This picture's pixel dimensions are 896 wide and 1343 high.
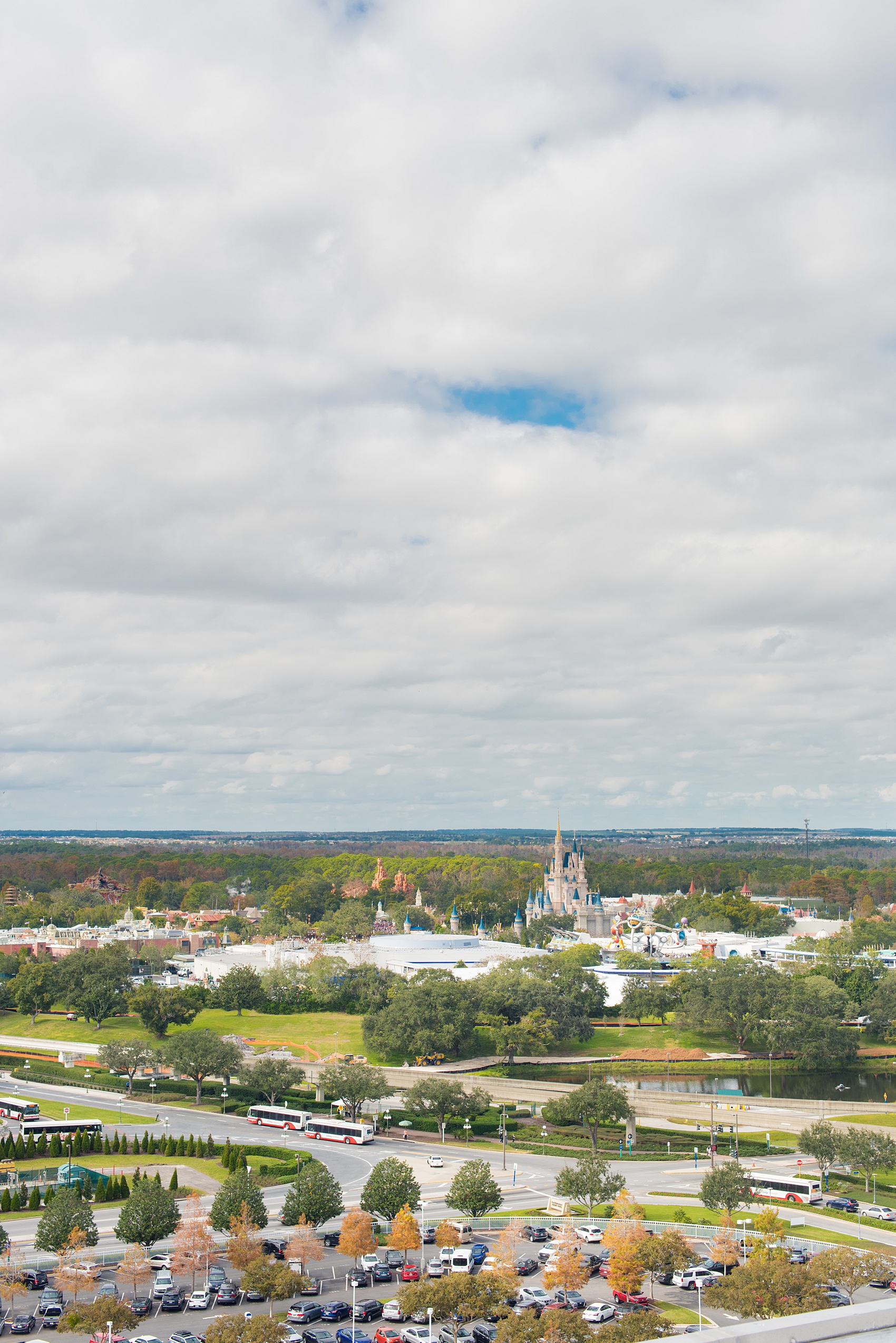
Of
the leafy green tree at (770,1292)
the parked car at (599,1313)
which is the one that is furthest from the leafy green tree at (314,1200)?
the leafy green tree at (770,1292)

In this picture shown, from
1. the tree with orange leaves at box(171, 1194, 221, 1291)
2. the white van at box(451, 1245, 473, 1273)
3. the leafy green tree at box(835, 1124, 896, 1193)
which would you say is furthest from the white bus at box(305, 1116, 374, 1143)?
the leafy green tree at box(835, 1124, 896, 1193)

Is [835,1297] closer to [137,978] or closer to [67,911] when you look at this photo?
[137,978]

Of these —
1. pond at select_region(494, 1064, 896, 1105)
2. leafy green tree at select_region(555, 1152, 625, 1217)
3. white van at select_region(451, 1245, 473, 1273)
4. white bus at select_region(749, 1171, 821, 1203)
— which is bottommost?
pond at select_region(494, 1064, 896, 1105)

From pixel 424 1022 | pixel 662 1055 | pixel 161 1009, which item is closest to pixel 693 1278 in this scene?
pixel 424 1022

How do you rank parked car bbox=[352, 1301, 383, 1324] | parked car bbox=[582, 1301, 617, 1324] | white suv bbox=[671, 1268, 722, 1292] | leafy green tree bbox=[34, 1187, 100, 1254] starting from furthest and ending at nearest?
leafy green tree bbox=[34, 1187, 100, 1254]
white suv bbox=[671, 1268, 722, 1292]
parked car bbox=[352, 1301, 383, 1324]
parked car bbox=[582, 1301, 617, 1324]

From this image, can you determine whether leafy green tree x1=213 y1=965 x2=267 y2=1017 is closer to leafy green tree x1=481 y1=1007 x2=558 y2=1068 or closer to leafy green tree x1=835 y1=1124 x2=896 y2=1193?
leafy green tree x1=481 y1=1007 x2=558 y2=1068

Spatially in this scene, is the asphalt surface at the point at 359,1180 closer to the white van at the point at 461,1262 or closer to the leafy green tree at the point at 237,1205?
the leafy green tree at the point at 237,1205

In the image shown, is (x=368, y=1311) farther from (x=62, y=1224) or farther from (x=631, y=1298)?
(x=62, y=1224)
